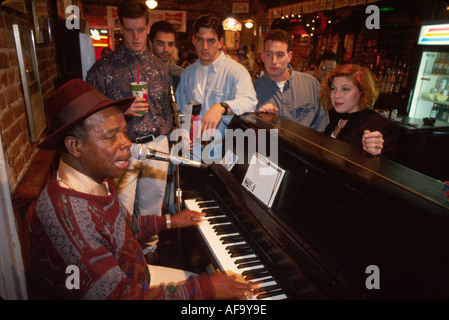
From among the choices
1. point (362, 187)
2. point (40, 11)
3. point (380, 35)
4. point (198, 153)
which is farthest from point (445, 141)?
point (40, 11)

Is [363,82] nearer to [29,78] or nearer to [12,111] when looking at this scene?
[12,111]

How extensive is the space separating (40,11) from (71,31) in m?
1.01

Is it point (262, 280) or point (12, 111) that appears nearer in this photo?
point (262, 280)

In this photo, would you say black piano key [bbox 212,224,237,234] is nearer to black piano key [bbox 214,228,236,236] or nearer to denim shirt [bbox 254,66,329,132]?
black piano key [bbox 214,228,236,236]

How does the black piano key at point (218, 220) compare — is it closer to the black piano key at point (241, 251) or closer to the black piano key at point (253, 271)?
the black piano key at point (241, 251)

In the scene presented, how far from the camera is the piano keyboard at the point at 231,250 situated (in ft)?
4.83

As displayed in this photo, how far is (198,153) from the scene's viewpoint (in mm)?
2838

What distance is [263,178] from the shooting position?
6.08 feet

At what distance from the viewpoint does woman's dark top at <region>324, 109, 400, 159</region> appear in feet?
6.73

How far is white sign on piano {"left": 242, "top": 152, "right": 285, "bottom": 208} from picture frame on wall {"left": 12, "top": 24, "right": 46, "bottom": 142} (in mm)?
1847

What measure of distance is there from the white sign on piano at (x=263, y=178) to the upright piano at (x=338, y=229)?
37mm

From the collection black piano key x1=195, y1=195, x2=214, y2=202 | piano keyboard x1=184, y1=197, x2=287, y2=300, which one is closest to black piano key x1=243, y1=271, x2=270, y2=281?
piano keyboard x1=184, y1=197, x2=287, y2=300

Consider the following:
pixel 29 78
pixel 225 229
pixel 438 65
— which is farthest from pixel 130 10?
pixel 438 65

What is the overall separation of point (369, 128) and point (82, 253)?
203 cm
